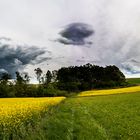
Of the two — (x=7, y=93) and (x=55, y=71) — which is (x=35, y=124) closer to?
(x=7, y=93)

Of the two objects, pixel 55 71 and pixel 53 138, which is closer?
pixel 53 138

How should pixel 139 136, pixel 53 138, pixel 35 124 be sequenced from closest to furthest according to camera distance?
pixel 53 138
pixel 139 136
pixel 35 124

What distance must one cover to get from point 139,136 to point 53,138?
14.2 feet

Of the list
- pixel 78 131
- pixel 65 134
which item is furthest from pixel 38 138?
pixel 78 131

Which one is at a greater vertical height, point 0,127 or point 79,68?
point 79,68

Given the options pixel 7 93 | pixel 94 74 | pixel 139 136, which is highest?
pixel 94 74

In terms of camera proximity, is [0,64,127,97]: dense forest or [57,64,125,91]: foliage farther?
[57,64,125,91]: foliage

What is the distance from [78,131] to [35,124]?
2.35m

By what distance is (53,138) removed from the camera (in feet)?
51.7

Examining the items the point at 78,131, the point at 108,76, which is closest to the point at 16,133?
the point at 78,131

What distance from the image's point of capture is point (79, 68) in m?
179

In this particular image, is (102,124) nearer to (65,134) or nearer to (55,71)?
(65,134)

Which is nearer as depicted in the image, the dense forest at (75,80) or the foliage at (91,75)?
the dense forest at (75,80)

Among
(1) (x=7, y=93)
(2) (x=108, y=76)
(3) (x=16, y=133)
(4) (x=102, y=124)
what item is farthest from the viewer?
(2) (x=108, y=76)
